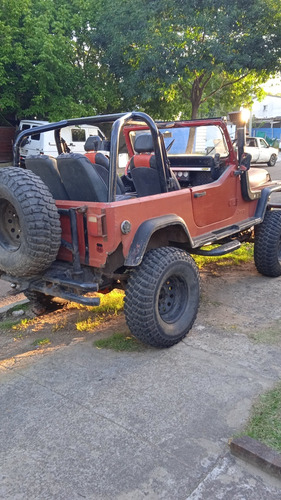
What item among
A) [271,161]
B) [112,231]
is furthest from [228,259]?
[271,161]

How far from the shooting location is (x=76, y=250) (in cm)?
349

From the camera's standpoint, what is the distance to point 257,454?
92.4 inches

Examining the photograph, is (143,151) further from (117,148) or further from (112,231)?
(112,231)

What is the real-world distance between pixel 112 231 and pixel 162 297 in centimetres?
93

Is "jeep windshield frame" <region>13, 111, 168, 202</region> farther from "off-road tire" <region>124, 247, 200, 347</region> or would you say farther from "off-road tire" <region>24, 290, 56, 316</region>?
"off-road tire" <region>24, 290, 56, 316</region>

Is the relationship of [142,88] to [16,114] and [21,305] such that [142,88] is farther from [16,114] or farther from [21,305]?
[21,305]

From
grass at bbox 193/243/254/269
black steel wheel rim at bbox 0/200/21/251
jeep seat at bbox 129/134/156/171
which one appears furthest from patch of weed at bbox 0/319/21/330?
grass at bbox 193/243/254/269

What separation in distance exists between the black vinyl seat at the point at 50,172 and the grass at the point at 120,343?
1.34 meters

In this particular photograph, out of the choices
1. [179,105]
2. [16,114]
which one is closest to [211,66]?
[179,105]

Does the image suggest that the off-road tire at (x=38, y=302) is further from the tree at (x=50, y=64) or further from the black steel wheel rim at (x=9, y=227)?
the tree at (x=50, y=64)

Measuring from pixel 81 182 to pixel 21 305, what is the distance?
1.96 metres

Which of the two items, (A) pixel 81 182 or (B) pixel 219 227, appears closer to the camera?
(A) pixel 81 182

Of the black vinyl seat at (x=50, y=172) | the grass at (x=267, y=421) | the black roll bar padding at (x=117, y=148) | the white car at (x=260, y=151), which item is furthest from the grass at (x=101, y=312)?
the white car at (x=260, y=151)

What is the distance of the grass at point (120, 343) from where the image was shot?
3795mm
